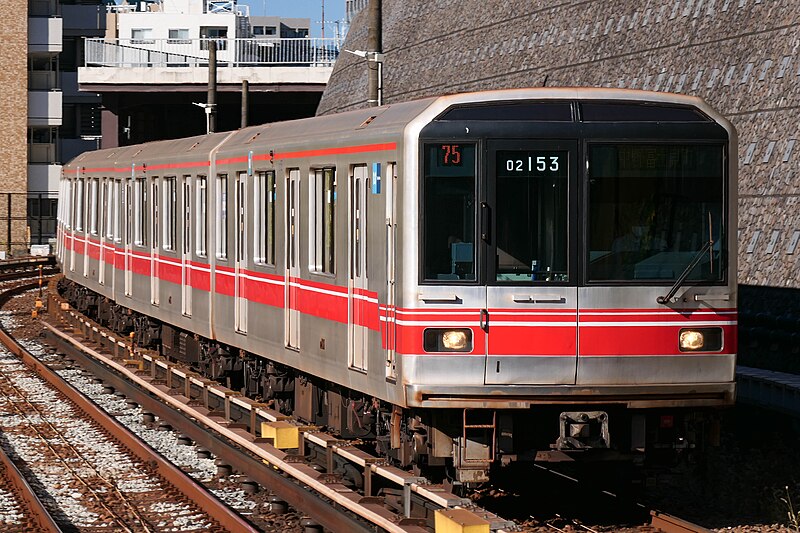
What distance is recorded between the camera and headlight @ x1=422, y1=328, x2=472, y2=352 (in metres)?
10.2

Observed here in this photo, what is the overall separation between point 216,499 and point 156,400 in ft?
20.4

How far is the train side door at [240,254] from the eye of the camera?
15.8 meters

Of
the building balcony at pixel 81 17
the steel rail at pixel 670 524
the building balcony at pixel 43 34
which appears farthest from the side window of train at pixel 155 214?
the building balcony at pixel 81 17

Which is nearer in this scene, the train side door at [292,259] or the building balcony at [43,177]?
the train side door at [292,259]

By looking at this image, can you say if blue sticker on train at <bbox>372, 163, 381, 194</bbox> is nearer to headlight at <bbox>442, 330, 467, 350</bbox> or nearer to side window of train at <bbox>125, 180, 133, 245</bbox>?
headlight at <bbox>442, 330, 467, 350</bbox>

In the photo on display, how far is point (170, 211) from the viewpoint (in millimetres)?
19812

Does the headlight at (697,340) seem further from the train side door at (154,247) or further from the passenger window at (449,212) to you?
the train side door at (154,247)

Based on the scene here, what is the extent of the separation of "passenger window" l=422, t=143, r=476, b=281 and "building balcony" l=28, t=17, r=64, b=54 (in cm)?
5988

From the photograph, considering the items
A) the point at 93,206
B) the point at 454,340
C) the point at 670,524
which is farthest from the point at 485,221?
the point at 93,206

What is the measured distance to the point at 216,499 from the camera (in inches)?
462

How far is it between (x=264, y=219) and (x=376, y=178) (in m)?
3.93

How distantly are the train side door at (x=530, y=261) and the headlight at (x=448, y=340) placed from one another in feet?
0.46

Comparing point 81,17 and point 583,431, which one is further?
point 81,17

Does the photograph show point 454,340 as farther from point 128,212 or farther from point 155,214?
point 128,212
